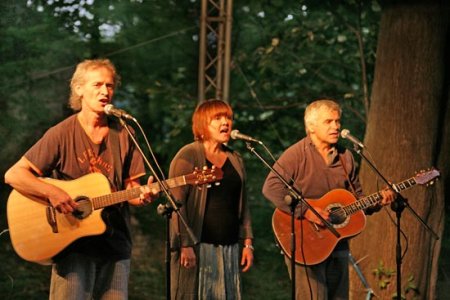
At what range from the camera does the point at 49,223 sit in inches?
206

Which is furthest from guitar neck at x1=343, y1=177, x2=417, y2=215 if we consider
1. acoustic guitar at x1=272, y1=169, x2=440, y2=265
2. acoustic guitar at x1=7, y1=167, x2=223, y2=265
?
acoustic guitar at x1=7, y1=167, x2=223, y2=265

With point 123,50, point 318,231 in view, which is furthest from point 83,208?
point 123,50

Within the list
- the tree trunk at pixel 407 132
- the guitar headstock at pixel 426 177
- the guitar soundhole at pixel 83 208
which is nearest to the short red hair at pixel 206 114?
the guitar soundhole at pixel 83 208

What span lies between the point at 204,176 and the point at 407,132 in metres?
3.32

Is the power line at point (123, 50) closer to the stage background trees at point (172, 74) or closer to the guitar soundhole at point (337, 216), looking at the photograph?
the stage background trees at point (172, 74)

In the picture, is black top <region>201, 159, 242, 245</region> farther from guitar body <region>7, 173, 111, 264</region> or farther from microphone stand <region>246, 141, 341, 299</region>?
guitar body <region>7, 173, 111, 264</region>

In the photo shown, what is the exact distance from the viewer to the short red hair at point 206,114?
20.2 ft

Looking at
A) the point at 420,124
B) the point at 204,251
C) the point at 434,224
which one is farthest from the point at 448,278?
the point at 204,251

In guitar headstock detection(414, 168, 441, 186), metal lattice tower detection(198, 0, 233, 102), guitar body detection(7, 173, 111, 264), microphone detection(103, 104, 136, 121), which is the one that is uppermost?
metal lattice tower detection(198, 0, 233, 102)

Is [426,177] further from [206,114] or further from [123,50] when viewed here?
[123,50]

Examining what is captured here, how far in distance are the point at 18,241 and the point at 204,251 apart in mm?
1390

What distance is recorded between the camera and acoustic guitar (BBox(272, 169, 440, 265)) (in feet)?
21.1

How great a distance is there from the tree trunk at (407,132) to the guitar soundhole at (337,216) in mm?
1678

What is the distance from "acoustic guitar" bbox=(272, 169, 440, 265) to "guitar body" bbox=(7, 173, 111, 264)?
1791 millimetres
